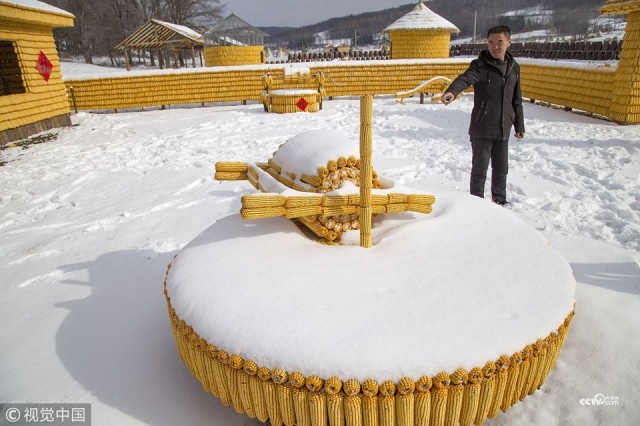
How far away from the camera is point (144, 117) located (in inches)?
504

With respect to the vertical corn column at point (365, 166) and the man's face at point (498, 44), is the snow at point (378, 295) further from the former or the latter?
the man's face at point (498, 44)

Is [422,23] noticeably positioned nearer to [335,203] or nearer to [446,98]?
[446,98]

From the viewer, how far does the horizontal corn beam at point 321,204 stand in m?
2.21

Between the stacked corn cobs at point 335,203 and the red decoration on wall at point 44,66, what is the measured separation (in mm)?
11116

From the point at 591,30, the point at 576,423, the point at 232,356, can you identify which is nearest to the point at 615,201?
the point at 576,423

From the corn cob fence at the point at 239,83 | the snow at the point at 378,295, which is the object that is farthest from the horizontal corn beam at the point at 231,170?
the corn cob fence at the point at 239,83

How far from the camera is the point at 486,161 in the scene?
4254 millimetres

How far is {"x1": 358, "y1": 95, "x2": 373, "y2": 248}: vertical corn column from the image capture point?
220 centimetres

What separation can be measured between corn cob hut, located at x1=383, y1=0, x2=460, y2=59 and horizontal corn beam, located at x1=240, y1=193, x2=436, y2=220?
57.0 ft

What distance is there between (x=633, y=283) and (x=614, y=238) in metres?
0.86

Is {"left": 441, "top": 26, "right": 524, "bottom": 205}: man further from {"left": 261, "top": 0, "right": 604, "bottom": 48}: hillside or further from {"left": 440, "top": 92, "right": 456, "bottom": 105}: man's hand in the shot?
{"left": 261, "top": 0, "right": 604, "bottom": 48}: hillside

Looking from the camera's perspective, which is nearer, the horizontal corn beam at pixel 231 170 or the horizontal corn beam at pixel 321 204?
the horizontal corn beam at pixel 321 204

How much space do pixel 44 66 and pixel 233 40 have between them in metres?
12.3

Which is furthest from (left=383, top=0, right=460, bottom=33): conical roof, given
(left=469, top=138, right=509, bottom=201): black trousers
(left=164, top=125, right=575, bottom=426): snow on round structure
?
(left=164, top=125, right=575, bottom=426): snow on round structure
